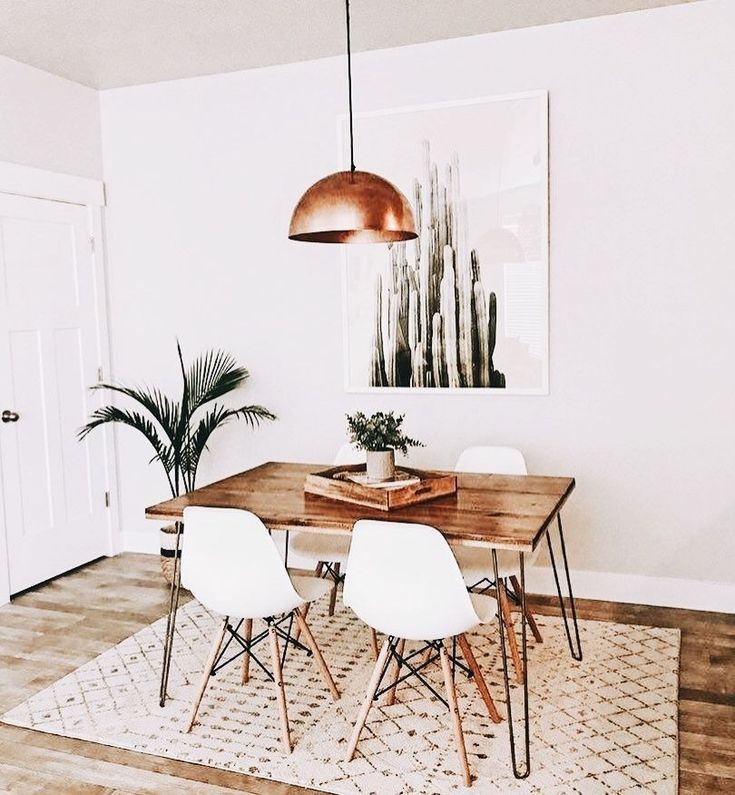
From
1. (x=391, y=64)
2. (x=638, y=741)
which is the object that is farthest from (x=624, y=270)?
(x=638, y=741)

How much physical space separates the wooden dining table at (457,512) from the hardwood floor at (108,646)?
1.39 feet

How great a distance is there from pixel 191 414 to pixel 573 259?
2.03 metres

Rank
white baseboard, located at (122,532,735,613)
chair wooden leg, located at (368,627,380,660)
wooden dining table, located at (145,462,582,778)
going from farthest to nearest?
white baseboard, located at (122,532,735,613) → chair wooden leg, located at (368,627,380,660) → wooden dining table, located at (145,462,582,778)

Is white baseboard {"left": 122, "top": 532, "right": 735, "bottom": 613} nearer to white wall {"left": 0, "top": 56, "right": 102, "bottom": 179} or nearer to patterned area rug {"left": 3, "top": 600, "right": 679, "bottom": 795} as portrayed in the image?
patterned area rug {"left": 3, "top": 600, "right": 679, "bottom": 795}

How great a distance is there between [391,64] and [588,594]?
2.76 meters

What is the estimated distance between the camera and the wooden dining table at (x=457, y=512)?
8.19 feet

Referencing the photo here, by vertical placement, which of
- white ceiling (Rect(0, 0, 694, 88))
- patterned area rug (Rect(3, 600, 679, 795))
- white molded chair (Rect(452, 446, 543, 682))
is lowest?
patterned area rug (Rect(3, 600, 679, 795))

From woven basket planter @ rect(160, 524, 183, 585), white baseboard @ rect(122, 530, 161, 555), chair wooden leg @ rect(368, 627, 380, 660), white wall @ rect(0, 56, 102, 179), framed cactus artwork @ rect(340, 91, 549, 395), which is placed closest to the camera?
Answer: chair wooden leg @ rect(368, 627, 380, 660)

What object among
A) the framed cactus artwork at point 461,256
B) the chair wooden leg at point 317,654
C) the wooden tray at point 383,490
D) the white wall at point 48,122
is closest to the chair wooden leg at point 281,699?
the chair wooden leg at point 317,654

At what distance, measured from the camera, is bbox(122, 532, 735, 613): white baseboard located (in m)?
3.80

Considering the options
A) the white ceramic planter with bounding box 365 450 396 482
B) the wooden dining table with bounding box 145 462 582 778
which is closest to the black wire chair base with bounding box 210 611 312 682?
the wooden dining table with bounding box 145 462 582 778

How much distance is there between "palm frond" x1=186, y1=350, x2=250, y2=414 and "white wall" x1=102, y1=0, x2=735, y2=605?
0.32 feet

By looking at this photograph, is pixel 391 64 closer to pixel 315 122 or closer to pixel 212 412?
pixel 315 122

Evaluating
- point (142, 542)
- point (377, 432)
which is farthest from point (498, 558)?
point (142, 542)
